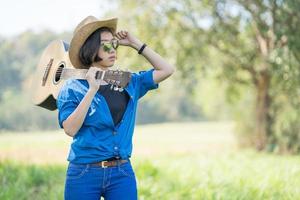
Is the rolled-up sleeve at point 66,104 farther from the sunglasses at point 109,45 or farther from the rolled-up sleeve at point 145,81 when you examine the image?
the rolled-up sleeve at point 145,81

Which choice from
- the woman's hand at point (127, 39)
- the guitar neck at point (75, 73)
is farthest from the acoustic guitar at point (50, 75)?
the woman's hand at point (127, 39)

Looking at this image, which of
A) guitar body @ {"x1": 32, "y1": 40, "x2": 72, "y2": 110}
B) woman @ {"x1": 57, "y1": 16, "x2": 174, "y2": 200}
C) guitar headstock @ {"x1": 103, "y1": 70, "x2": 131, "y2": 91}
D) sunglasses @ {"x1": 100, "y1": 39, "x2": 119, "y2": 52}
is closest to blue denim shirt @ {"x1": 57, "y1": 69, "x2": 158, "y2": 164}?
woman @ {"x1": 57, "y1": 16, "x2": 174, "y2": 200}

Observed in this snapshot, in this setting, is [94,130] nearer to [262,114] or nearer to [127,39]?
[127,39]

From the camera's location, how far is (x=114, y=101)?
3.15 metres

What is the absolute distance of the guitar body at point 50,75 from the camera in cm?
399

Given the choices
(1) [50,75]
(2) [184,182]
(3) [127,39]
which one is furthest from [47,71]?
(2) [184,182]

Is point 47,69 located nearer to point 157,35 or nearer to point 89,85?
point 89,85

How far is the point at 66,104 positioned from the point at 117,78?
0.99 ft

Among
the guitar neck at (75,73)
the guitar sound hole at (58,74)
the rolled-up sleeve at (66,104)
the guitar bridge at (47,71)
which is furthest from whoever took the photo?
the guitar bridge at (47,71)

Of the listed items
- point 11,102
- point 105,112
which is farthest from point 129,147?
point 11,102

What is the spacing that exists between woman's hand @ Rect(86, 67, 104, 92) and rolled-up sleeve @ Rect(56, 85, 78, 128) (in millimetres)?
171

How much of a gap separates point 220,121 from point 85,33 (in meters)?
39.2

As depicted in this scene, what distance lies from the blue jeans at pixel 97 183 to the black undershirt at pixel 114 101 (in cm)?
27

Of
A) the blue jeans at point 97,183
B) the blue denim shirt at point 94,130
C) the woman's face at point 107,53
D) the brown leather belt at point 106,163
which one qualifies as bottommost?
the blue jeans at point 97,183
